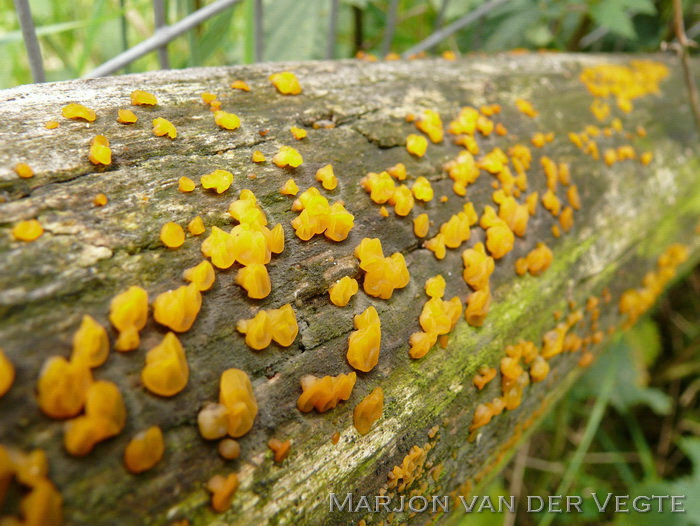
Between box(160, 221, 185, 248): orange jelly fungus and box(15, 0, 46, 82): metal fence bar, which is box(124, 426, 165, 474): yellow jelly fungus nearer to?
box(160, 221, 185, 248): orange jelly fungus

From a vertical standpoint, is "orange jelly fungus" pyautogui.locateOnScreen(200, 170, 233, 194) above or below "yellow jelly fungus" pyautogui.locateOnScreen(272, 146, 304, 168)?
below

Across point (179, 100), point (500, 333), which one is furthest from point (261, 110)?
point (500, 333)

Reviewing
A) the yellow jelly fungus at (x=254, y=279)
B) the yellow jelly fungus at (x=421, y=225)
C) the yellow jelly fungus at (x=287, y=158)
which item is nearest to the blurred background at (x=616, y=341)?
the yellow jelly fungus at (x=287, y=158)

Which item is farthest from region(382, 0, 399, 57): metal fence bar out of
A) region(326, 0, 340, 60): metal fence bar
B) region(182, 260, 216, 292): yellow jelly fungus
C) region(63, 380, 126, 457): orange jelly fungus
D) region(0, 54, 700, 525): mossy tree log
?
region(63, 380, 126, 457): orange jelly fungus

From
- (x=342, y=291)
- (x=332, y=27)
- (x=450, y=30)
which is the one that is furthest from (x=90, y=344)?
(x=450, y=30)

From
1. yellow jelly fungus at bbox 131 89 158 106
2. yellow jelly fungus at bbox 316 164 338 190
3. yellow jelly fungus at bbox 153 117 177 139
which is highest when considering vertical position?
yellow jelly fungus at bbox 131 89 158 106
